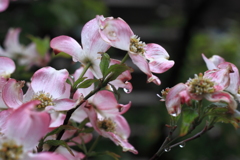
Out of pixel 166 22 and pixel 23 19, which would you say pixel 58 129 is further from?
pixel 166 22

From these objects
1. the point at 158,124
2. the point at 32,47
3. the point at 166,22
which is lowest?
the point at 158,124

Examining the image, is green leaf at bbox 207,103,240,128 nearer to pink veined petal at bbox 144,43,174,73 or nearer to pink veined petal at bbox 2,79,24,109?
pink veined petal at bbox 144,43,174,73

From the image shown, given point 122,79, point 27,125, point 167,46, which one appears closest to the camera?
point 27,125

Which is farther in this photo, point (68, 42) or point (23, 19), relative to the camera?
point (23, 19)

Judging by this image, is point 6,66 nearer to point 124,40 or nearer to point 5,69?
point 5,69

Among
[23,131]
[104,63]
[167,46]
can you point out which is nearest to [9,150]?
[23,131]

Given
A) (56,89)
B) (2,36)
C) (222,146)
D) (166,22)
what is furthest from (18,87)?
(166,22)
